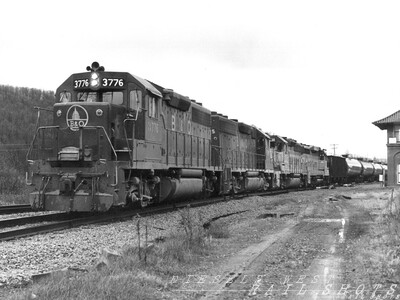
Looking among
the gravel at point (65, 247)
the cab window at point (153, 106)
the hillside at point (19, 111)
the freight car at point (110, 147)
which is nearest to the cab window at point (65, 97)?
the freight car at point (110, 147)

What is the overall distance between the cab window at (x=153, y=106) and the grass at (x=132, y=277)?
6.12 metres

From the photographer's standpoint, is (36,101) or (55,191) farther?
(36,101)

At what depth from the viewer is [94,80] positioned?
43.7ft

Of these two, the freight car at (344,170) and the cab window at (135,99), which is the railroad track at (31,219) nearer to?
the cab window at (135,99)

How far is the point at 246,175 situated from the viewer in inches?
1057

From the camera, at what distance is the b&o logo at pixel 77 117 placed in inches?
500

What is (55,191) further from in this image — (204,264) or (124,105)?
(204,264)

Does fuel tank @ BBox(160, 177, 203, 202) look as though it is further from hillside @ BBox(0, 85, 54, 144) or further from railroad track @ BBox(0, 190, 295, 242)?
hillside @ BBox(0, 85, 54, 144)

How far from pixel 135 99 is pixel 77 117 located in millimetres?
1733

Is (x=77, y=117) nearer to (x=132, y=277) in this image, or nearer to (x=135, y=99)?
(x=135, y=99)

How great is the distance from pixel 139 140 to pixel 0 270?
6983 millimetres

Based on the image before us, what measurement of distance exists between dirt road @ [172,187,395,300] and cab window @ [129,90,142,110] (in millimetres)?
4633

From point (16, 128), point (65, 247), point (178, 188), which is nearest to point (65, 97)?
point (178, 188)

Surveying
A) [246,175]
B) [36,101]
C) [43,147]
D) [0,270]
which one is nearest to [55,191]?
[43,147]
